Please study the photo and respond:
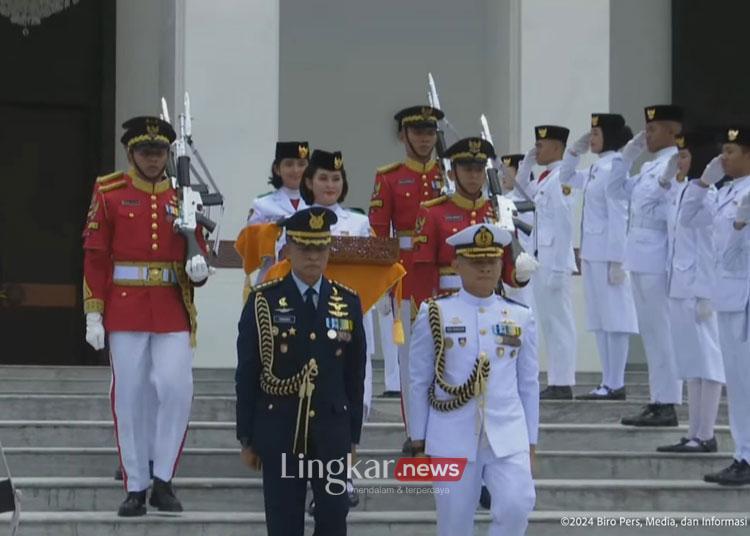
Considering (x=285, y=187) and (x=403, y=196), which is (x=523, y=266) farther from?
(x=285, y=187)

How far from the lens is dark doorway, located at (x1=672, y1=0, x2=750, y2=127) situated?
17.8 meters

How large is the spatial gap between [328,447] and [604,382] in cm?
483

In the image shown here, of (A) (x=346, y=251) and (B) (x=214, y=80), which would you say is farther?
(B) (x=214, y=80)

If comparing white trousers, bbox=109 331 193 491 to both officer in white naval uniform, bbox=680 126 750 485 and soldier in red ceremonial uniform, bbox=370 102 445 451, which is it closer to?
soldier in red ceremonial uniform, bbox=370 102 445 451

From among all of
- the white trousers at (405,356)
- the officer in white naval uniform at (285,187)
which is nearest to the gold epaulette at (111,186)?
the officer in white naval uniform at (285,187)

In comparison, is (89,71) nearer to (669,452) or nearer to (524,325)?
(669,452)

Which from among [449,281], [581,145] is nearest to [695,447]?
[449,281]

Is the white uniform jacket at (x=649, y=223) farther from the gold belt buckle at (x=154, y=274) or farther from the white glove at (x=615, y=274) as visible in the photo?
the gold belt buckle at (x=154, y=274)

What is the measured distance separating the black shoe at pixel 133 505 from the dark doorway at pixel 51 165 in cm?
745

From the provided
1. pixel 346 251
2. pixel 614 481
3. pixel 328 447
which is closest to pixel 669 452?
pixel 614 481

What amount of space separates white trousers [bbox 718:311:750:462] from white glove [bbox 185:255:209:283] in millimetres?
3096

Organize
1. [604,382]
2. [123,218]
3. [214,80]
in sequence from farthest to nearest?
[214,80] → [604,382] → [123,218]

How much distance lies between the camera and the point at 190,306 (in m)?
10.7

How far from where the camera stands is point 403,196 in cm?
1155
